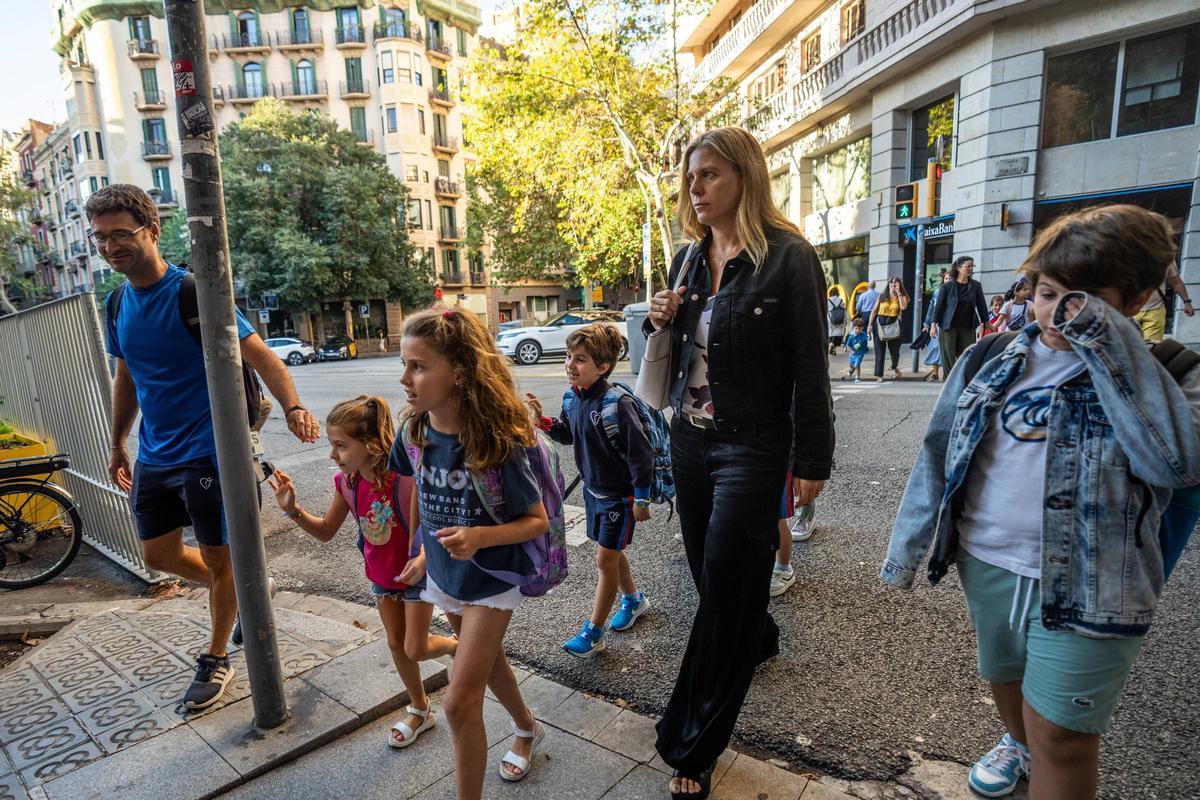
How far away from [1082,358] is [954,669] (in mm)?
1835

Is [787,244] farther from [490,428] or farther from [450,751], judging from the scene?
[450,751]

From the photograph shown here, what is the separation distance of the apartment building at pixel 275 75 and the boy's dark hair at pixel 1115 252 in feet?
144

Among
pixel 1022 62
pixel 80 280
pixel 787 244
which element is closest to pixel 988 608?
pixel 787 244

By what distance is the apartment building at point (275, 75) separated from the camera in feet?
141

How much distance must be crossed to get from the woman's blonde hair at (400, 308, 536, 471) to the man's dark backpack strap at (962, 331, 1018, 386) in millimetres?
A: 1279

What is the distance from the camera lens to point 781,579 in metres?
3.67

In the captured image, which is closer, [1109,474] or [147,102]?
[1109,474]

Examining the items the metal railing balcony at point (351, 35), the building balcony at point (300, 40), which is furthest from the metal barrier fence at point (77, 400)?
the building balcony at point (300, 40)

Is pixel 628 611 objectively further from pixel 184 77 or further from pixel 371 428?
pixel 184 77

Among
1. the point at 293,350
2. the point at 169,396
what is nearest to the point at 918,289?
the point at 169,396

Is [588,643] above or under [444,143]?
under

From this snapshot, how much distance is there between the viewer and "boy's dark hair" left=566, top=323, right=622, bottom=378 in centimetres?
307

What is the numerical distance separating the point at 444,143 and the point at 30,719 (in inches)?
1899

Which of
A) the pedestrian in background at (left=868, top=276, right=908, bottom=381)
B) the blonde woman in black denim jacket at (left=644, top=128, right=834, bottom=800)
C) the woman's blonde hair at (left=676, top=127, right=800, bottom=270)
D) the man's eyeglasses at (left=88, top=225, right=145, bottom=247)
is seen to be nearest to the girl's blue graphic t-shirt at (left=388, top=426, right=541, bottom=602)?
the blonde woman in black denim jacket at (left=644, top=128, right=834, bottom=800)
